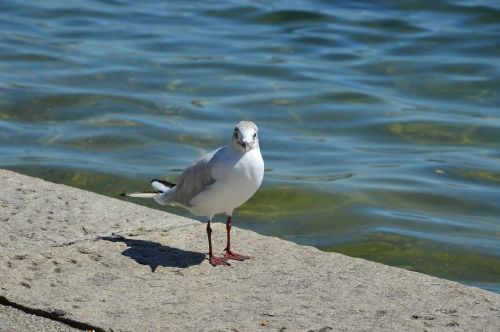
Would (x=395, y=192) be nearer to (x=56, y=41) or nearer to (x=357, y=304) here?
(x=357, y=304)

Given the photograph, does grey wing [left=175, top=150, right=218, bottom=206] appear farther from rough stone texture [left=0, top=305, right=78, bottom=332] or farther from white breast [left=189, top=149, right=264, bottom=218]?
rough stone texture [left=0, top=305, right=78, bottom=332]

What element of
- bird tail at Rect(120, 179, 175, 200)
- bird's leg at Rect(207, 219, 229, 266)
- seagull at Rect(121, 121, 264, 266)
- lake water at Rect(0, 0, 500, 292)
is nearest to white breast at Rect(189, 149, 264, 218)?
seagull at Rect(121, 121, 264, 266)

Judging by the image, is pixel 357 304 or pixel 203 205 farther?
pixel 203 205

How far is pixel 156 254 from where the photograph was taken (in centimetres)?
492

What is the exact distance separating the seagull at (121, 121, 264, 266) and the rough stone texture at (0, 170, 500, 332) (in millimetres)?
223

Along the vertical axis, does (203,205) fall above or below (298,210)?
above

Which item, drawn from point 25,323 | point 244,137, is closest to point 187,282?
point 244,137

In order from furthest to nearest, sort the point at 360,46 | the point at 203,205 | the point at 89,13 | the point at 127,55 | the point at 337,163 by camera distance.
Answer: the point at 89,13 → the point at 360,46 → the point at 127,55 → the point at 337,163 → the point at 203,205

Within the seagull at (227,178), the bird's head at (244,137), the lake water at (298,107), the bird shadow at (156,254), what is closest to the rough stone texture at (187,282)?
the bird shadow at (156,254)

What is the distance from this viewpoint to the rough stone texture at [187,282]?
409 cm

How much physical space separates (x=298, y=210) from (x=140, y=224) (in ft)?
8.40

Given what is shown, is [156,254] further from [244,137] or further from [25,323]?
[25,323]

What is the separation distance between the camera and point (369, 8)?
15836mm

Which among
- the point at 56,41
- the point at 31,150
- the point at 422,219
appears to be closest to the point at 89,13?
the point at 56,41
